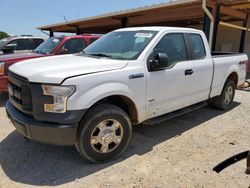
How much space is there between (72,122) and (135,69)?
1.21 metres

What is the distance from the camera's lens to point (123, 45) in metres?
4.10

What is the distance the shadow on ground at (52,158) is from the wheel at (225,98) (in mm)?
1586

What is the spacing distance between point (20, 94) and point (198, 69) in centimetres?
318

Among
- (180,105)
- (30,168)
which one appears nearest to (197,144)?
(180,105)

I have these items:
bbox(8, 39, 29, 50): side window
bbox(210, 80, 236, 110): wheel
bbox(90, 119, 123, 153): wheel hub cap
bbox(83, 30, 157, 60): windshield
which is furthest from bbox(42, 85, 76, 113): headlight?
bbox(8, 39, 29, 50): side window

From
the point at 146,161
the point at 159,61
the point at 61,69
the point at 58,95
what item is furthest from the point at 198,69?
the point at 58,95

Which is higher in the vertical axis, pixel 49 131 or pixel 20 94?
pixel 20 94

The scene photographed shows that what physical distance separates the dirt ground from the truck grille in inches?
32.0

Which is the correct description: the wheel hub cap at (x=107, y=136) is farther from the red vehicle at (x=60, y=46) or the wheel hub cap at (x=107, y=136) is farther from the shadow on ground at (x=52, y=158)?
the red vehicle at (x=60, y=46)

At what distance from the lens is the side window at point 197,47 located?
468cm

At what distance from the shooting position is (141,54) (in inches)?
145

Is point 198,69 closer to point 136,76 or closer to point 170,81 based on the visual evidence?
point 170,81

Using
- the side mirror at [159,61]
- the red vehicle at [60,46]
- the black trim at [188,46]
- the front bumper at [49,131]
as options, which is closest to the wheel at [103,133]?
the front bumper at [49,131]

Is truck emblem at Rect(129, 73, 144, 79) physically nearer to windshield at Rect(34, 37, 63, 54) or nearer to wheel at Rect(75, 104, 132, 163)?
wheel at Rect(75, 104, 132, 163)
